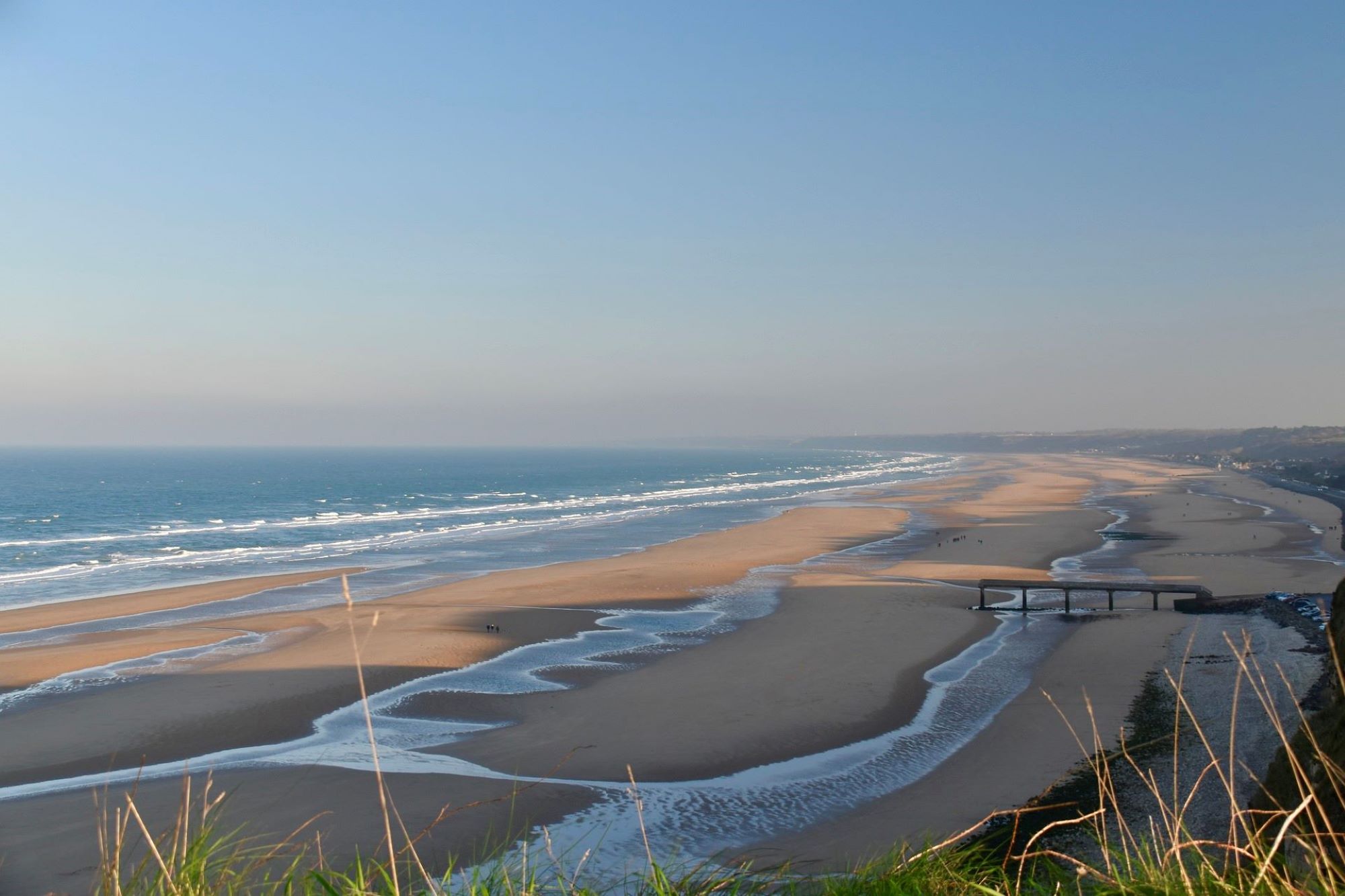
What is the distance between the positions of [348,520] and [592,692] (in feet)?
137

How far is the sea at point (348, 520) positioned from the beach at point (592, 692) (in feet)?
14.5

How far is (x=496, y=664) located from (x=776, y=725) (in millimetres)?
6406

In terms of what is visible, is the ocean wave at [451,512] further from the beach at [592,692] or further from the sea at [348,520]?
the beach at [592,692]

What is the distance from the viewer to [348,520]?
177 ft

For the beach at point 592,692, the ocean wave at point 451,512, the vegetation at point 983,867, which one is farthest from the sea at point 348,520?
the vegetation at point 983,867

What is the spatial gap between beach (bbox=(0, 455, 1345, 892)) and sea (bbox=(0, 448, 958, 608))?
442 cm

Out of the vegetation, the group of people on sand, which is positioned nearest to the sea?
the group of people on sand

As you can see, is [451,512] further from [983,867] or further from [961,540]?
[983,867]

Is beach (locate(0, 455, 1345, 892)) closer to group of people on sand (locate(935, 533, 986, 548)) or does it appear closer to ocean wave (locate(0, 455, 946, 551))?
group of people on sand (locate(935, 533, 986, 548))

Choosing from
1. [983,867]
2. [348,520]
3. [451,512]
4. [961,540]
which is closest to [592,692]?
[983,867]

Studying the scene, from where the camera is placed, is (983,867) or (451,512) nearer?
(983,867)

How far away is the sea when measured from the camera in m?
32.7

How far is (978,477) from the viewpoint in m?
97.7

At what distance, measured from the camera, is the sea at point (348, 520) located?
107ft
